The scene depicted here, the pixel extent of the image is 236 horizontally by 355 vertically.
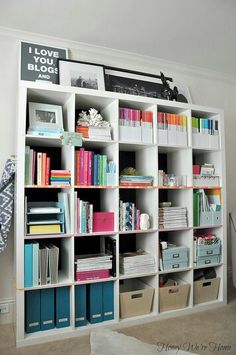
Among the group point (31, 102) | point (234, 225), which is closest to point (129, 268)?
point (234, 225)

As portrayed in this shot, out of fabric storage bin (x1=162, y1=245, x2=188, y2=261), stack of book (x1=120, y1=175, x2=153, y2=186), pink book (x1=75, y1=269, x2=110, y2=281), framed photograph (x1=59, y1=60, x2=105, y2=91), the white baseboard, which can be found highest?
framed photograph (x1=59, y1=60, x2=105, y2=91)

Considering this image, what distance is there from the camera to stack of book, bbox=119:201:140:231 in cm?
227

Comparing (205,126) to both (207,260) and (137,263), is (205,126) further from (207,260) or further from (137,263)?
(137,263)

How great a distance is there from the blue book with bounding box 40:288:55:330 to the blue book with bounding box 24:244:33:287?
15cm

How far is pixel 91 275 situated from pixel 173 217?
34.2 inches

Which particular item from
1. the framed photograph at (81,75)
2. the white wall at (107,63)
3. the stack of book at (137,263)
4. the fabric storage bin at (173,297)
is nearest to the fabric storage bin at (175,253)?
the stack of book at (137,263)

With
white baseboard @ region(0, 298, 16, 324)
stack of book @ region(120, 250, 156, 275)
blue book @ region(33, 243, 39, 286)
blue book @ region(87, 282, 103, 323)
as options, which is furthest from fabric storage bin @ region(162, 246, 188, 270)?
white baseboard @ region(0, 298, 16, 324)

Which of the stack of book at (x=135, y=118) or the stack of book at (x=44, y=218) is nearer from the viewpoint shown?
the stack of book at (x=44, y=218)

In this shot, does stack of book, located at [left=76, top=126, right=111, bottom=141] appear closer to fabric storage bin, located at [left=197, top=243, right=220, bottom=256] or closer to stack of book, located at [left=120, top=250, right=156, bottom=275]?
stack of book, located at [left=120, top=250, right=156, bottom=275]

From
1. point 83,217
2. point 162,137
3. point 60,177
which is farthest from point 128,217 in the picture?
point 162,137

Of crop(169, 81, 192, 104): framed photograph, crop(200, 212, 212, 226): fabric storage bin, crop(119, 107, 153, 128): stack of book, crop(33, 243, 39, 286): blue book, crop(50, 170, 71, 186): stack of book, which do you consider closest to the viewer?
crop(33, 243, 39, 286): blue book

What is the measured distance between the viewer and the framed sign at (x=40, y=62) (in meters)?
2.36

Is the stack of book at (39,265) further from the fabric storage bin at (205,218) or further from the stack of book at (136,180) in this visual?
the fabric storage bin at (205,218)

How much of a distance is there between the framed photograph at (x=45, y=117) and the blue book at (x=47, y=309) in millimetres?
1222
